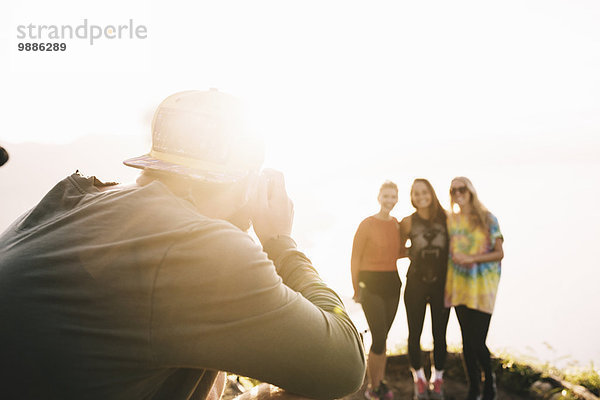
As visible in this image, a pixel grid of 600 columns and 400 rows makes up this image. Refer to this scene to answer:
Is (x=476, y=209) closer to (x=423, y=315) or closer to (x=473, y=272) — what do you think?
(x=473, y=272)

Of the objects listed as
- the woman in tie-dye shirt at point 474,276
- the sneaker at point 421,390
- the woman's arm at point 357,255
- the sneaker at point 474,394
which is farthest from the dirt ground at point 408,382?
the woman's arm at point 357,255

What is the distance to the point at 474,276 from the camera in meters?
5.07

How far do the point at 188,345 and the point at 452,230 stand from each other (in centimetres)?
498

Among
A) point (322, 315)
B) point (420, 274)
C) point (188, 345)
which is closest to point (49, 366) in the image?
point (188, 345)

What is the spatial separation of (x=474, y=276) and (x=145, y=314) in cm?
489

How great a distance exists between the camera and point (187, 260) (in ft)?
3.03

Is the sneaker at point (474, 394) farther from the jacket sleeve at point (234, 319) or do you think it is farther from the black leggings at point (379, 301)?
the jacket sleeve at point (234, 319)

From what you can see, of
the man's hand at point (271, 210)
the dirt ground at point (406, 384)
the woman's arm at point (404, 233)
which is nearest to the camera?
the man's hand at point (271, 210)

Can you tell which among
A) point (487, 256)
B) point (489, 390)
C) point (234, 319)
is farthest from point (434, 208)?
point (234, 319)

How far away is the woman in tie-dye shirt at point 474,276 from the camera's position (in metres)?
4.97

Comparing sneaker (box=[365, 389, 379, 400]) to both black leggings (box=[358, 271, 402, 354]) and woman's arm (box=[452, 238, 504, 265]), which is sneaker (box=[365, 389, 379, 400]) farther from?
woman's arm (box=[452, 238, 504, 265])

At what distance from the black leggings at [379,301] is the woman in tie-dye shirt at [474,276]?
697 millimetres

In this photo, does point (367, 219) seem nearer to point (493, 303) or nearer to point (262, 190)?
point (493, 303)

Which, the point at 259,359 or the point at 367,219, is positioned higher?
the point at 259,359
